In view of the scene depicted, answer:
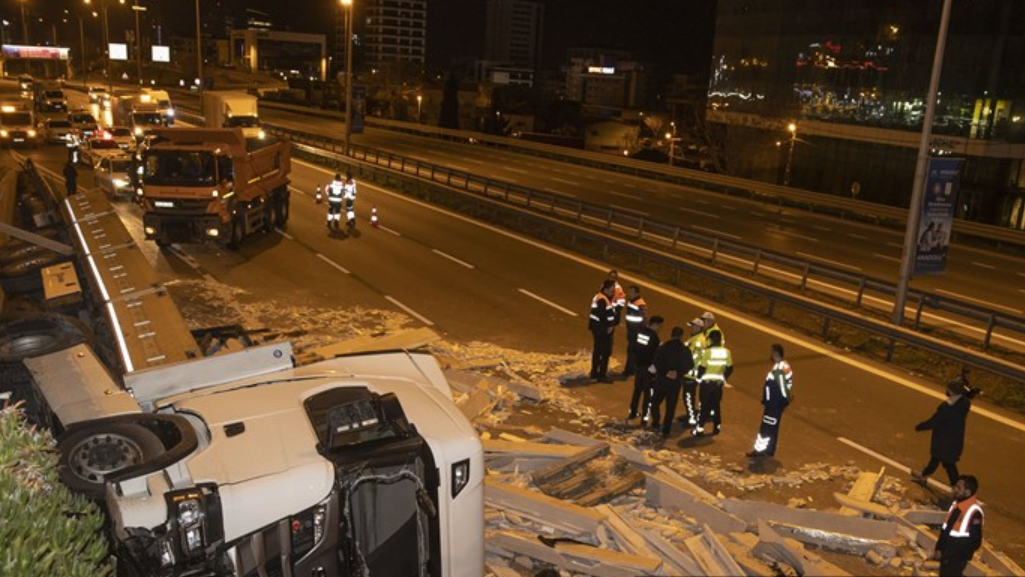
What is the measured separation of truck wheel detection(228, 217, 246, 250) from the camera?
2138cm

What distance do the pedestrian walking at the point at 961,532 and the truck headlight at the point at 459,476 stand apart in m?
4.96

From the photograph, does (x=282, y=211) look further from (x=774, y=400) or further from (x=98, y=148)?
(x=774, y=400)

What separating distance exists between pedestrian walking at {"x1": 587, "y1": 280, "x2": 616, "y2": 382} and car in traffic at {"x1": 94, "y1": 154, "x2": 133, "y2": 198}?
69.9 feet

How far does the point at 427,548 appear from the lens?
16.1 ft

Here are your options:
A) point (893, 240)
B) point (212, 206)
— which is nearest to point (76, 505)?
point (212, 206)

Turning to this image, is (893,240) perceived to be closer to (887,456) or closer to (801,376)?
(801,376)

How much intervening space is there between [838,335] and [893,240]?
1618 cm

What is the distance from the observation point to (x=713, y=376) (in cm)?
1077

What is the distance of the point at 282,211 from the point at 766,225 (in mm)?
18490

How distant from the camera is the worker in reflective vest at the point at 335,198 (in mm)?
24000

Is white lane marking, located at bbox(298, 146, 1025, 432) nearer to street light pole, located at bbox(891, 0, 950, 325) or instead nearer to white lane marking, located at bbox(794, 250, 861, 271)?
street light pole, located at bbox(891, 0, 950, 325)

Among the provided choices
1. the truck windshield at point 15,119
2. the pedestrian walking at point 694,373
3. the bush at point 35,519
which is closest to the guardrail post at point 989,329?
the pedestrian walking at point 694,373

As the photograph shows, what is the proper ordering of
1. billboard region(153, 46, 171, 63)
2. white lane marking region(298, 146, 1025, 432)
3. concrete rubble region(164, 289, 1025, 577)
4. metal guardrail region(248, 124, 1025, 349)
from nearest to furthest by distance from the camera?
concrete rubble region(164, 289, 1025, 577), white lane marking region(298, 146, 1025, 432), metal guardrail region(248, 124, 1025, 349), billboard region(153, 46, 171, 63)

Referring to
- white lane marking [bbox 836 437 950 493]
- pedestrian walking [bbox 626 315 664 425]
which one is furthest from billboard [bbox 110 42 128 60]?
white lane marking [bbox 836 437 950 493]
